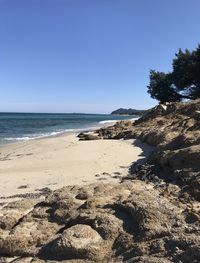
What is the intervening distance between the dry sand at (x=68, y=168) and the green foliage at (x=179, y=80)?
82.2ft

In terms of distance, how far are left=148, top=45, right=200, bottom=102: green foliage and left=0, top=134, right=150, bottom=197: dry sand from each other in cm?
2506

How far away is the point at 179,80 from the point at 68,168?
30.8 meters

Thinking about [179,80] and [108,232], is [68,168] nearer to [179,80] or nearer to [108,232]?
[108,232]

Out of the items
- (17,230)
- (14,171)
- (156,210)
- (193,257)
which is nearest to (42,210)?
(17,230)

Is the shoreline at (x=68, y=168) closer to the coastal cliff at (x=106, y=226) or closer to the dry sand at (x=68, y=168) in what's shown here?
the dry sand at (x=68, y=168)

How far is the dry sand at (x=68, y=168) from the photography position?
10.1m

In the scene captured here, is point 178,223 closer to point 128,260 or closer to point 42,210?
point 128,260

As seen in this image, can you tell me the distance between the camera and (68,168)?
12102 mm

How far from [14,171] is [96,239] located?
8224 mm

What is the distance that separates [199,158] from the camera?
8.36 metres

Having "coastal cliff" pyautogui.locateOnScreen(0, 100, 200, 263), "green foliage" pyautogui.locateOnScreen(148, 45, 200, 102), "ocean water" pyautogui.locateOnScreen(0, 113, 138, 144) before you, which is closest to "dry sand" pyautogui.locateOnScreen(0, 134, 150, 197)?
"coastal cliff" pyautogui.locateOnScreen(0, 100, 200, 263)

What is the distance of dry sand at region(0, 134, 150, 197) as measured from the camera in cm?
1005

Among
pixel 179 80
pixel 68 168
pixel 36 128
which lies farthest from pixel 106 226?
pixel 36 128

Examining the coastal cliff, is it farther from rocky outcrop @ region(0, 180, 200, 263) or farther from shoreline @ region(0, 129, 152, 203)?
shoreline @ region(0, 129, 152, 203)
